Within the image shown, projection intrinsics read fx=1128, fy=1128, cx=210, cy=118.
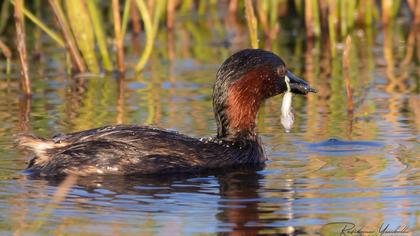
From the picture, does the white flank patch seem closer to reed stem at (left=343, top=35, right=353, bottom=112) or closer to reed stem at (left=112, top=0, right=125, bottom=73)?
reed stem at (left=343, top=35, right=353, bottom=112)

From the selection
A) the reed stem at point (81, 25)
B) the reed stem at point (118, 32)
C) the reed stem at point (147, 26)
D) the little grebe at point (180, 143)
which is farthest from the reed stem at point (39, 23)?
the little grebe at point (180, 143)

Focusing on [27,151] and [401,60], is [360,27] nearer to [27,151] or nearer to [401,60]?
[401,60]

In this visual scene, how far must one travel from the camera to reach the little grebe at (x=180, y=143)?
28.3 ft

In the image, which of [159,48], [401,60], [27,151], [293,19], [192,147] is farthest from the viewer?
[293,19]

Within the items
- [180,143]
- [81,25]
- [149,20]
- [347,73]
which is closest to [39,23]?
[81,25]

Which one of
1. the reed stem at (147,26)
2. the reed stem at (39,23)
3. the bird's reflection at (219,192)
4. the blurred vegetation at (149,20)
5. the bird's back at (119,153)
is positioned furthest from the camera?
the blurred vegetation at (149,20)

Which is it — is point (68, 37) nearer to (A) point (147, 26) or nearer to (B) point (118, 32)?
(B) point (118, 32)

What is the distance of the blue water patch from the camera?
9.52 metres

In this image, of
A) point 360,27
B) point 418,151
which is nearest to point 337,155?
point 418,151

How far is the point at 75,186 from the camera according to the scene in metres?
8.25

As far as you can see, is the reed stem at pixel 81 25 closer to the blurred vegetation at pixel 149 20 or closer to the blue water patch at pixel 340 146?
the blurred vegetation at pixel 149 20

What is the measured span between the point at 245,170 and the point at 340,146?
1048 mm

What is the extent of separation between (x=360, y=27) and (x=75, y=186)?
10.2 metres
